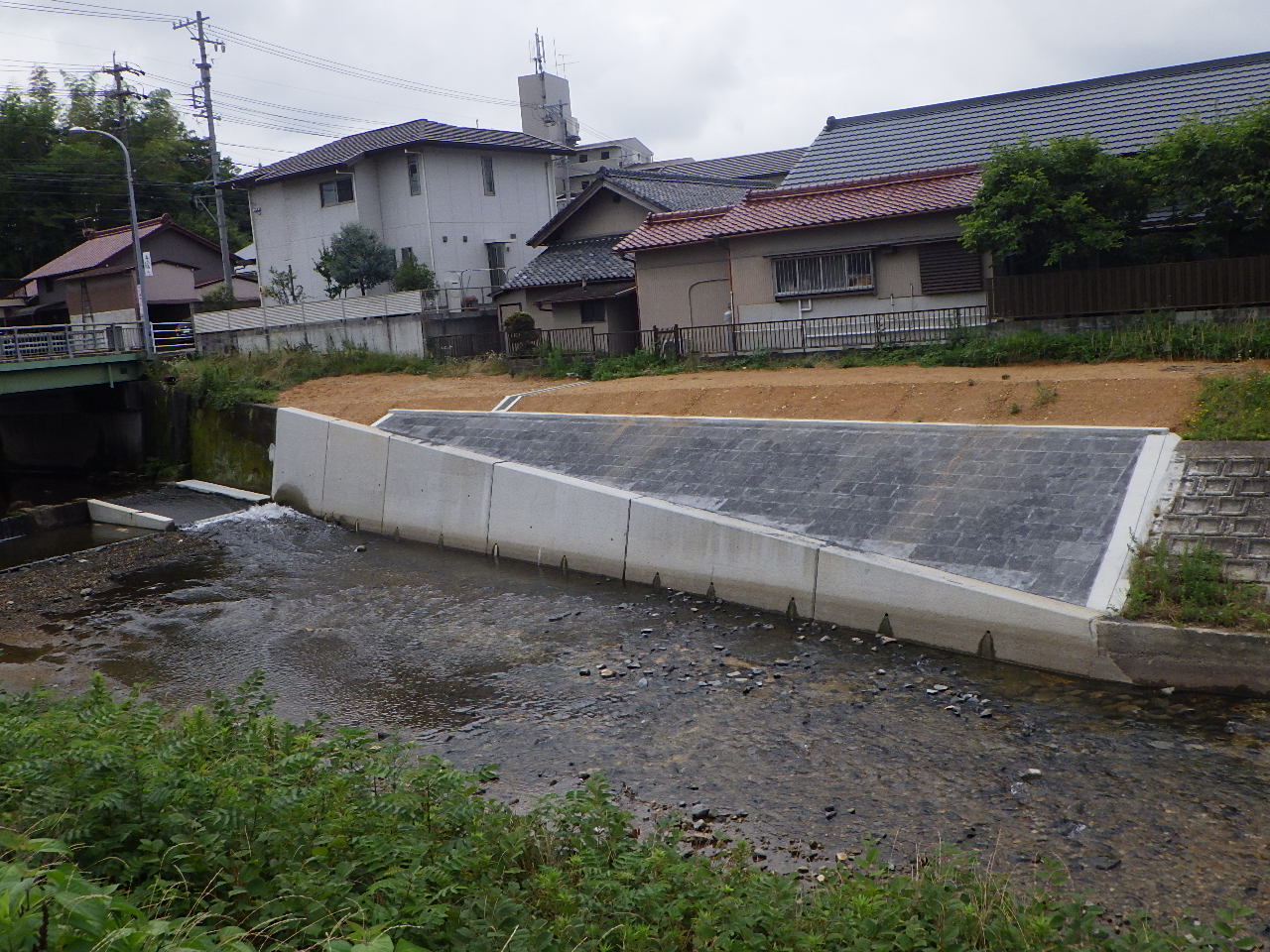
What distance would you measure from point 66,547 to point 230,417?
631 centimetres

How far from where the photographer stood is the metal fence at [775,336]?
24.4m

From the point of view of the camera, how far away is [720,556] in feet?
55.9

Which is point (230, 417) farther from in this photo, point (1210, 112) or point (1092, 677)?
point (1210, 112)

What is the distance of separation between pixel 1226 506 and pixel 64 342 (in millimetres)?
30836

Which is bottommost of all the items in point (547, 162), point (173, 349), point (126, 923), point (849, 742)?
point (849, 742)

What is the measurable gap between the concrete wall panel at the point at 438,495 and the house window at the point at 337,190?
20062 millimetres

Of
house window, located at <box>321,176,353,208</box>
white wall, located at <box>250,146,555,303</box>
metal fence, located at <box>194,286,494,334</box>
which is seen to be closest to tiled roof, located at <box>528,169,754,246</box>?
metal fence, located at <box>194,286,494,334</box>

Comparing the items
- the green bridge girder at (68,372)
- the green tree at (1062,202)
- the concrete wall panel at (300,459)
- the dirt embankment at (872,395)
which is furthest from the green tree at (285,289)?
the green tree at (1062,202)

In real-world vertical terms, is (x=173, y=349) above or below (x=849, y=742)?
above

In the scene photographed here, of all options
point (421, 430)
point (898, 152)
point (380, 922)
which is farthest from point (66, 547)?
point (898, 152)

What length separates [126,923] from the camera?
4.13m

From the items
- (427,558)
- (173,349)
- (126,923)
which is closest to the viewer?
(126,923)

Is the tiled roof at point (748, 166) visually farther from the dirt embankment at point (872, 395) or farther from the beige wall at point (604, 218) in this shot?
the dirt embankment at point (872, 395)

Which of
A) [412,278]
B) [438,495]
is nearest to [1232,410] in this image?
[438,495]
